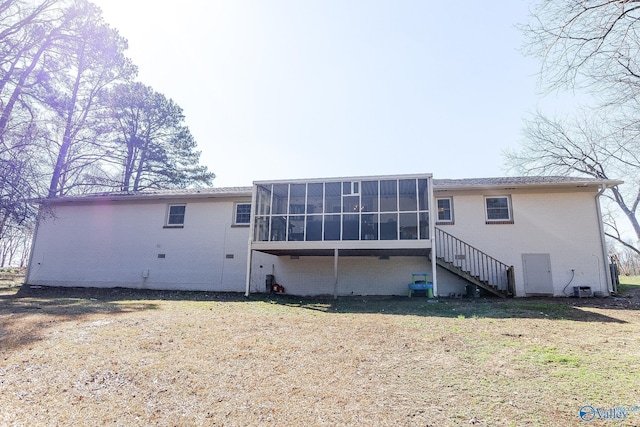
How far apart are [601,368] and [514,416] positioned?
193 centimetres

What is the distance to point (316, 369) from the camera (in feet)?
13.6

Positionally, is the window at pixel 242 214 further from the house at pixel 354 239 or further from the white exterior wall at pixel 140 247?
the white exterior wall at pixel 140 247

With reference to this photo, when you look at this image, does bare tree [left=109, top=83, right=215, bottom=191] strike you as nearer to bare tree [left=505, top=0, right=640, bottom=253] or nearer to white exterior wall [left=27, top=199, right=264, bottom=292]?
white exterior wall [left=27, top=199, right=264, bottom=292]

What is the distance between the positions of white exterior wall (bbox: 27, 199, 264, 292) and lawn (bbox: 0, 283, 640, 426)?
575 centimetres

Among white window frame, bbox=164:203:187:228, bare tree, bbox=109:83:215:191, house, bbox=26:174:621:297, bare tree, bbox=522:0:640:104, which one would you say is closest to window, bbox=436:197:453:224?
house, bbox=26:174:621:297

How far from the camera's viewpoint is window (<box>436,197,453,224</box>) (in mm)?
11922

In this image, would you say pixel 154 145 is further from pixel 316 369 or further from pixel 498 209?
pixel 316 369

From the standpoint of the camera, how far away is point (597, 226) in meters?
11.0

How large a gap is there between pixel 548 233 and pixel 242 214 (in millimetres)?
10783

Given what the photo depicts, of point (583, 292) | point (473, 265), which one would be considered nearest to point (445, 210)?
point (473, 265)

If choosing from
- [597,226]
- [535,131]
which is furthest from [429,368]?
[535,131]

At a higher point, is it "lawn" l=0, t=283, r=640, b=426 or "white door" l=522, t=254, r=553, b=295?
"white door" l=522, t=254, r=553, b=295

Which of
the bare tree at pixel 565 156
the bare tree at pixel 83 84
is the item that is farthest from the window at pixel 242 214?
the bare tree at pixel 565 156

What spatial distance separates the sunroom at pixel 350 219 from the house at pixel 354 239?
0.11 feet
